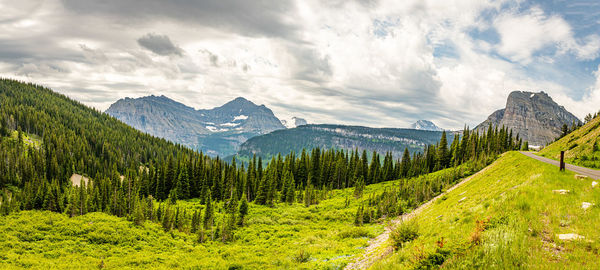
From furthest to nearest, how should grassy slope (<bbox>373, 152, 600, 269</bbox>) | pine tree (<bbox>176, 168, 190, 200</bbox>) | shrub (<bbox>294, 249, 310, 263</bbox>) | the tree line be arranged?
pine tree (<bbox>176, 168, 190, 200</bbox>), the tree line, shrub (<bbox>294, 249, 310, 263</bbox>), grassy slope (<bbox>373, 152, 600, 269</bbox>)

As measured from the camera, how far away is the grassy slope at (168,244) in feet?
103

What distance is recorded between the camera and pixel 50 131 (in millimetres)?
166000

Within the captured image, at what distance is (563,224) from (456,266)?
584 cm

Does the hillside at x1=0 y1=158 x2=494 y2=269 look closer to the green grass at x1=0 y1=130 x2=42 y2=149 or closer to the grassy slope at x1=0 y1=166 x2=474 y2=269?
the grassy slope at x1=0 y1=166 x2=474 y2=269

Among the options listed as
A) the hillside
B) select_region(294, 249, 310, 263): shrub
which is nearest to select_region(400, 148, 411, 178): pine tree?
the hillside

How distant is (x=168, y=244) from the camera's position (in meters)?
45.0

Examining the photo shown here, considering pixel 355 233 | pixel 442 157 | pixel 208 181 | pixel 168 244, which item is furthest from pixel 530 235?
pixel 442 157

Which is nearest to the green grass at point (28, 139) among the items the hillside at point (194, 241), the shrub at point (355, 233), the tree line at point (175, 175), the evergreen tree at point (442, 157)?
the tree line at point (175, 175)

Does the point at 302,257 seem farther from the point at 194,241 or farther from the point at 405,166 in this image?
the point at 405,166

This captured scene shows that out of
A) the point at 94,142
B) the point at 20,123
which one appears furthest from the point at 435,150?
the point at 20,123

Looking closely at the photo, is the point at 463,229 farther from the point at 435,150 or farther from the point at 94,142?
the point at 94,142

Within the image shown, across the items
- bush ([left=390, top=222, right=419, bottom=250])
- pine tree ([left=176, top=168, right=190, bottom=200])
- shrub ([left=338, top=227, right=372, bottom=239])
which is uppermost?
bush ([left=390, top=222, right=419, bottom=250])

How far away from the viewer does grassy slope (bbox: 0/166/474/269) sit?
3144 centimetres

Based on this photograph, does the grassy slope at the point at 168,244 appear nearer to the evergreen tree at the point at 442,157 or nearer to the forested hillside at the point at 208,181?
the forested hillside at the point at 208,181
